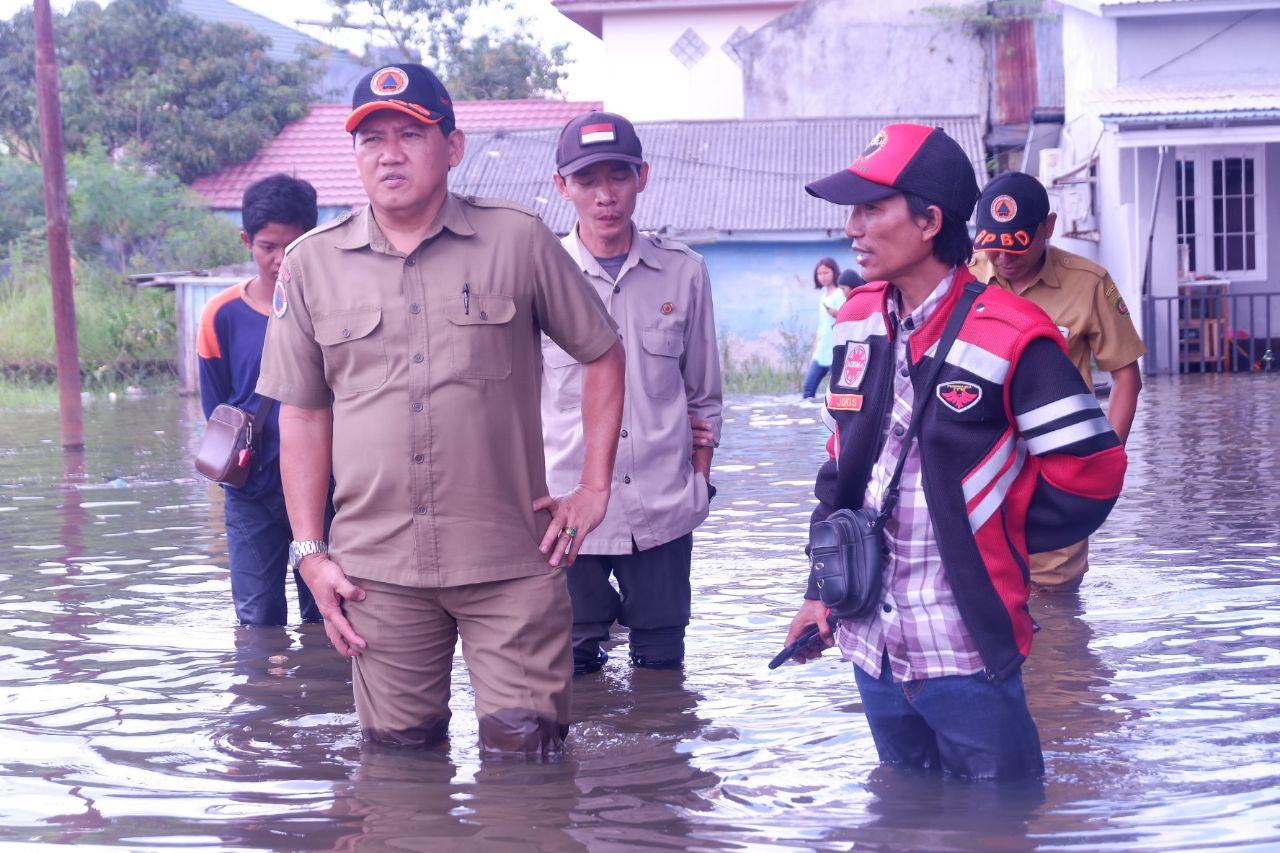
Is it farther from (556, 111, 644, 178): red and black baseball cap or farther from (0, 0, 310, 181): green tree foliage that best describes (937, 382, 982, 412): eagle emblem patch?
(0, 0, 310, 181): green tree foliage

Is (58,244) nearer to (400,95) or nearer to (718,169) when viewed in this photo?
(400,95)

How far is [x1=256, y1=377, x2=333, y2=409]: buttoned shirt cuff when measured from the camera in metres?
4.40

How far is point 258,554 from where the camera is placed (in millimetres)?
6664

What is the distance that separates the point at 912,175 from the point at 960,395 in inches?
21.2

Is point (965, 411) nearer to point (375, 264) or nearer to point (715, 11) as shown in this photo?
point (375, 264)

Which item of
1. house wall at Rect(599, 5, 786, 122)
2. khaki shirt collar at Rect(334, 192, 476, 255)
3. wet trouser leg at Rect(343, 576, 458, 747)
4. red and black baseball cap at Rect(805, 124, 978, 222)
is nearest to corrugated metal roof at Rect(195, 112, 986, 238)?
house wall at Rect(599, 5, 786, 122)

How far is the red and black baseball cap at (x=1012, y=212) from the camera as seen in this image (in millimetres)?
6328

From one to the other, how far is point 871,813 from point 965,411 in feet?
4.19

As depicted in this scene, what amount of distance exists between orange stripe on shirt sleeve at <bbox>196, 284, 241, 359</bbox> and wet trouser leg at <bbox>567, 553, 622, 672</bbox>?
1.84 m

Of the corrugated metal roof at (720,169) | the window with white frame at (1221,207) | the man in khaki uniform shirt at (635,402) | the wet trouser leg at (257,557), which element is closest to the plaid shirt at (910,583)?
the man in khaki uniform shirt at (635,402)

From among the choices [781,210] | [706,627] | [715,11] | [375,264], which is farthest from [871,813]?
[715,11]

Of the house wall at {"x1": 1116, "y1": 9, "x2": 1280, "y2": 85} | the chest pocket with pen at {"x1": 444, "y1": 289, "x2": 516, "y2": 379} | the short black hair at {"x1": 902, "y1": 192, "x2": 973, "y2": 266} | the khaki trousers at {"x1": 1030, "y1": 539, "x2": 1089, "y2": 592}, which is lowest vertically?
the khaki trousers at {"x1": 1030, "y1": 539, "x2": 1089, "y2": 592}

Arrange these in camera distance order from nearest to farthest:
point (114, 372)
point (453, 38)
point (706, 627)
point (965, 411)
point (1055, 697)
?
1. point (965, 411)
2. point (1055, 697)
3. point (706, 627)
4. point (114, 372)
5. point (453, 38)

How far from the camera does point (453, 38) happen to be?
1662 inches
